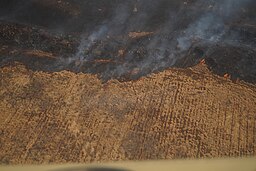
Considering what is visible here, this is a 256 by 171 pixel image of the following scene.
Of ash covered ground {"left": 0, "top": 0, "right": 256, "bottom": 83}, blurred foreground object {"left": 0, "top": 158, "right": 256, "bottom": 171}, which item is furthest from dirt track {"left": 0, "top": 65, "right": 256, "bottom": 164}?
ash covered ground {"left": 0, "top": 0, "right": 256, "bottom": 83}

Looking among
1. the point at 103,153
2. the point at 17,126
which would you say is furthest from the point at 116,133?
the point at 17,126

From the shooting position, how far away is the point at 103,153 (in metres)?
2.91

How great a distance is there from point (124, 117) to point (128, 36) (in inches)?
54.7

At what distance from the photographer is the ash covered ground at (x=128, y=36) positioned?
3.74m

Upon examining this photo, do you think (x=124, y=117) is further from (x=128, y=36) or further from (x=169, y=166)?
(x=128, y=36)

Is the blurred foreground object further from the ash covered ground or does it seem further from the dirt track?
the ash covered ground

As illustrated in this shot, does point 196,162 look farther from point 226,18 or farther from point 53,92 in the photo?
point 226,18

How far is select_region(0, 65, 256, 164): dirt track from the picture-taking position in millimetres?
2914

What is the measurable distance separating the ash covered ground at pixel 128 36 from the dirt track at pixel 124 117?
0.24m

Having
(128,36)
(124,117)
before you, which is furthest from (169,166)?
(128,36)

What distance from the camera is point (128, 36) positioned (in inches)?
164

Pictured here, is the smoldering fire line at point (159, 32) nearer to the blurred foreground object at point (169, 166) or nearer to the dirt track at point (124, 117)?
the dirt track at point (124, 117)

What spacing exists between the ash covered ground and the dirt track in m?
0.24

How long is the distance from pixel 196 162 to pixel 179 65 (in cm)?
128
